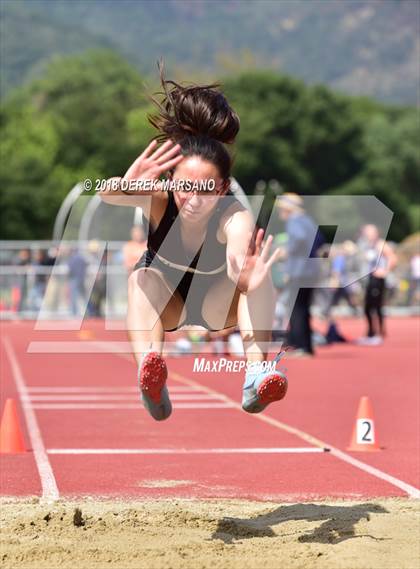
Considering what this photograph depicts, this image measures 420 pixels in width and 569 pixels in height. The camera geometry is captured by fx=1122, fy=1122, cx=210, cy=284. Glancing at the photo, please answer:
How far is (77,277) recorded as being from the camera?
23812 millimetres

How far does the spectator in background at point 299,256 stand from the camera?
14.1m

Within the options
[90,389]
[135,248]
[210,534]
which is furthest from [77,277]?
[210,534]

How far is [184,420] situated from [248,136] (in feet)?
202

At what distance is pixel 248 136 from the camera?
70438mm

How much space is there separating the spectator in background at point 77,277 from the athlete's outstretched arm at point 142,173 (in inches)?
727

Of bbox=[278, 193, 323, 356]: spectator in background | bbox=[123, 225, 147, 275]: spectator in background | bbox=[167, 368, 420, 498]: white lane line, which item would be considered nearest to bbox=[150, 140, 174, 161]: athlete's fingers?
bbox=[167, 368, 420, 498]: white lane line

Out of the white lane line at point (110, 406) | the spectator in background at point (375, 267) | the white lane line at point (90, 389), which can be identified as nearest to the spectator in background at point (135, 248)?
the white lane line at point (90, 389)

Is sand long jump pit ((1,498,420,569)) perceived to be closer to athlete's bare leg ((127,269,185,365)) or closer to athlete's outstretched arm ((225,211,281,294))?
athlete's bare leg ((127,269,185,365))

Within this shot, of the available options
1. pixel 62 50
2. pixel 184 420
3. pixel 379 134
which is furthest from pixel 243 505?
pixel 62 50

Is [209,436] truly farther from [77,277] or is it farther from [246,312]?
[77,277]

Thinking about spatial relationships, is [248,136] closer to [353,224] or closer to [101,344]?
[353,224]

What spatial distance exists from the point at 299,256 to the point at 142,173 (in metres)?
9.51

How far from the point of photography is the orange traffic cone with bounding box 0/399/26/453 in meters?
7.97

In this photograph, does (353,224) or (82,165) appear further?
(82,165)
